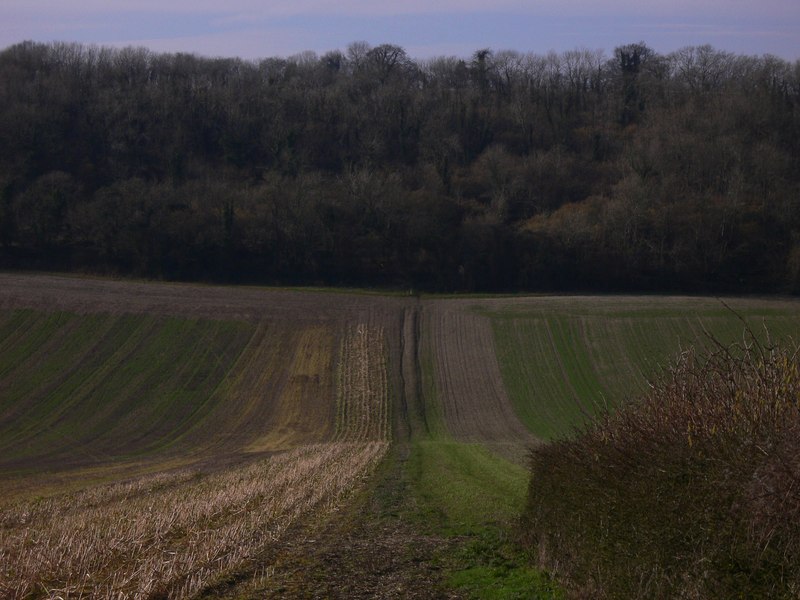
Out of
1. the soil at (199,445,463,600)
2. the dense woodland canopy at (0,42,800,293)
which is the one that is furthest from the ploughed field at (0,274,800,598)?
the dense woodland canopy at (0,42,800,293)

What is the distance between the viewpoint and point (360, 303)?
54094 millimetres

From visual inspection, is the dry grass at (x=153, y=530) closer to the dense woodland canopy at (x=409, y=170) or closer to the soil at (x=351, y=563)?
the soil at (x=351, y=563)

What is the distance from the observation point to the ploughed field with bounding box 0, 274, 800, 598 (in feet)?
33.3

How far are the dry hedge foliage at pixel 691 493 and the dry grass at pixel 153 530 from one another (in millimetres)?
4313

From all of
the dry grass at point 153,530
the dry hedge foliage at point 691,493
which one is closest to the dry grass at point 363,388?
the dry grass at point 153,530

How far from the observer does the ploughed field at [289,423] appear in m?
10.2

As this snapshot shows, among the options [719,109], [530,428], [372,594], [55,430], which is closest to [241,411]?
[55,430]

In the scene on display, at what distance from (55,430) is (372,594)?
2671 centimetres

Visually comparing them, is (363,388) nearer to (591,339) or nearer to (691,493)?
(591,339)

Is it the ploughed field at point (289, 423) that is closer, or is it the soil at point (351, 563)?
the soil at point (351, 563)

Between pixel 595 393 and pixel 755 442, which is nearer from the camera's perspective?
pixel 755 442

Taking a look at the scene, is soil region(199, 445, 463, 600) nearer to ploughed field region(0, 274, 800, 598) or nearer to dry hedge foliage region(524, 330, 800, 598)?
ploughed field region(0, 274, 800, 598)

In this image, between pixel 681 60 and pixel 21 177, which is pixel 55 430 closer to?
pixel 21 177

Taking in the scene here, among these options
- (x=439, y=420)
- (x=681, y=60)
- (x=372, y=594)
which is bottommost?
(x=439, y=420)
